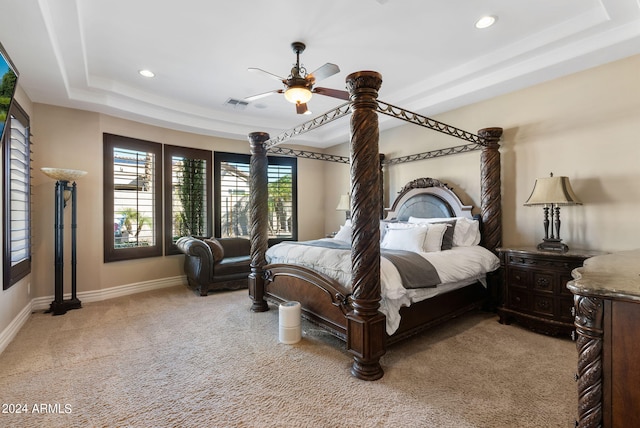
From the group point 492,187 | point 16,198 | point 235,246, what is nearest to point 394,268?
point 492,187

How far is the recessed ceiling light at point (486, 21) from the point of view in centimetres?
276

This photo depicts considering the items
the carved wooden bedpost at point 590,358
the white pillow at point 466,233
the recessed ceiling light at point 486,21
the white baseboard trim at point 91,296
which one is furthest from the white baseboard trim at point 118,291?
the recessed ceiling light at point 486,21

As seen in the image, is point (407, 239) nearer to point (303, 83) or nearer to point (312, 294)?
point (312, 294)

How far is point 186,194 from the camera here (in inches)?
211

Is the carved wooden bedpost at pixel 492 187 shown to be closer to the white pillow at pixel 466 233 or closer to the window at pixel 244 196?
the white pillow at pixel 466 233

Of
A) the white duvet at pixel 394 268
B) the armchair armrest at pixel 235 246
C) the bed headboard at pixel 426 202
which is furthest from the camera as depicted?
the armchair armrest at pixel 235 246

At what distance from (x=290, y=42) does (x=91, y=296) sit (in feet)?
Answer: 14.7

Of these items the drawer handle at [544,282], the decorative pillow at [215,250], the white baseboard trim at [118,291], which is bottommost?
the white baseboard trim at [118,291]

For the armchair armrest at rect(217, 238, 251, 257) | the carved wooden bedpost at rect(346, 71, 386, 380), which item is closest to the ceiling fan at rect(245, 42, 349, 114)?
the carved wooden bedpost at rect(346, 71, 386, 380)

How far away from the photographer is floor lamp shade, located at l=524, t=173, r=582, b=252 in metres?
2.97

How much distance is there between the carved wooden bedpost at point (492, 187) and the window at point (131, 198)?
508cm

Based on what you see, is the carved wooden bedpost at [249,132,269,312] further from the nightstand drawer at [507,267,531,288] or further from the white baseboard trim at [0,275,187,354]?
the nightstand drawer at [507,267,531,288]

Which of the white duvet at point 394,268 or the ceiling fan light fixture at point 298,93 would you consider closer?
the white duvet at point 394,268

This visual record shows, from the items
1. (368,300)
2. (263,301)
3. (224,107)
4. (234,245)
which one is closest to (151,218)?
(234,245)
